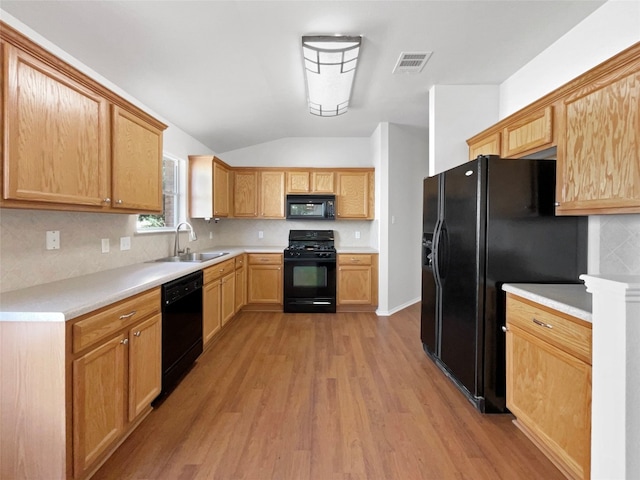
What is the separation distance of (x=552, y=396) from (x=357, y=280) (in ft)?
9.49

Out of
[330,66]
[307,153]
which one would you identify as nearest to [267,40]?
[330,66]

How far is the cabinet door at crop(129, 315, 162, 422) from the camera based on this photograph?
1805 millimetres

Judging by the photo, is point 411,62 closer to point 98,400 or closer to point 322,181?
point 322,181

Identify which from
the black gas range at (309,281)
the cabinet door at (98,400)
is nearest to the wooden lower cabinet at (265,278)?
the black gas range at (309,281)

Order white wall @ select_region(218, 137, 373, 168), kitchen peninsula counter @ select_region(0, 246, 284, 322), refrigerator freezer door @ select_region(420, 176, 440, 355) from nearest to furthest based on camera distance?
kitchen peninsula counter @ select_region(0, 246, 284, 322) < refrigerator freezer door @ select_region(420, 176, 440, 355) < white wall @ select_region(218, 137, 373, 168)

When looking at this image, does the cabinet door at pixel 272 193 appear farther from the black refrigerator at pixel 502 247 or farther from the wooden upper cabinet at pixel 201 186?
the black refrigerator at pixel 502 247

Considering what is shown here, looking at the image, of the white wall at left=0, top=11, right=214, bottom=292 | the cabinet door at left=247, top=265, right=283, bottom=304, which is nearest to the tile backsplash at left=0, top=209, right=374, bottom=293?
the white wall at left=0, top=11, right=214, bottom=292

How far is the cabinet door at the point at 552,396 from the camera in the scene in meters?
1.45

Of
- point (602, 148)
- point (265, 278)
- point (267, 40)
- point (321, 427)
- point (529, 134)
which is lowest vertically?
point (321, 427)

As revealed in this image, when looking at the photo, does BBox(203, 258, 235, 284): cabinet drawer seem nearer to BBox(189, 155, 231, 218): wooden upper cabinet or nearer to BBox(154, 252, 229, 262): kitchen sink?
BBox(154, 252, 229, 262): kitchen sink

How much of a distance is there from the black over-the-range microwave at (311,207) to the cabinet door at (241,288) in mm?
1111

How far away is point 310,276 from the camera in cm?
441

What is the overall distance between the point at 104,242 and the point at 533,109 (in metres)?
3.33

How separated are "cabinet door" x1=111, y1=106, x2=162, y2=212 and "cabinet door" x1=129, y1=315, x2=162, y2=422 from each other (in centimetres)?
85
